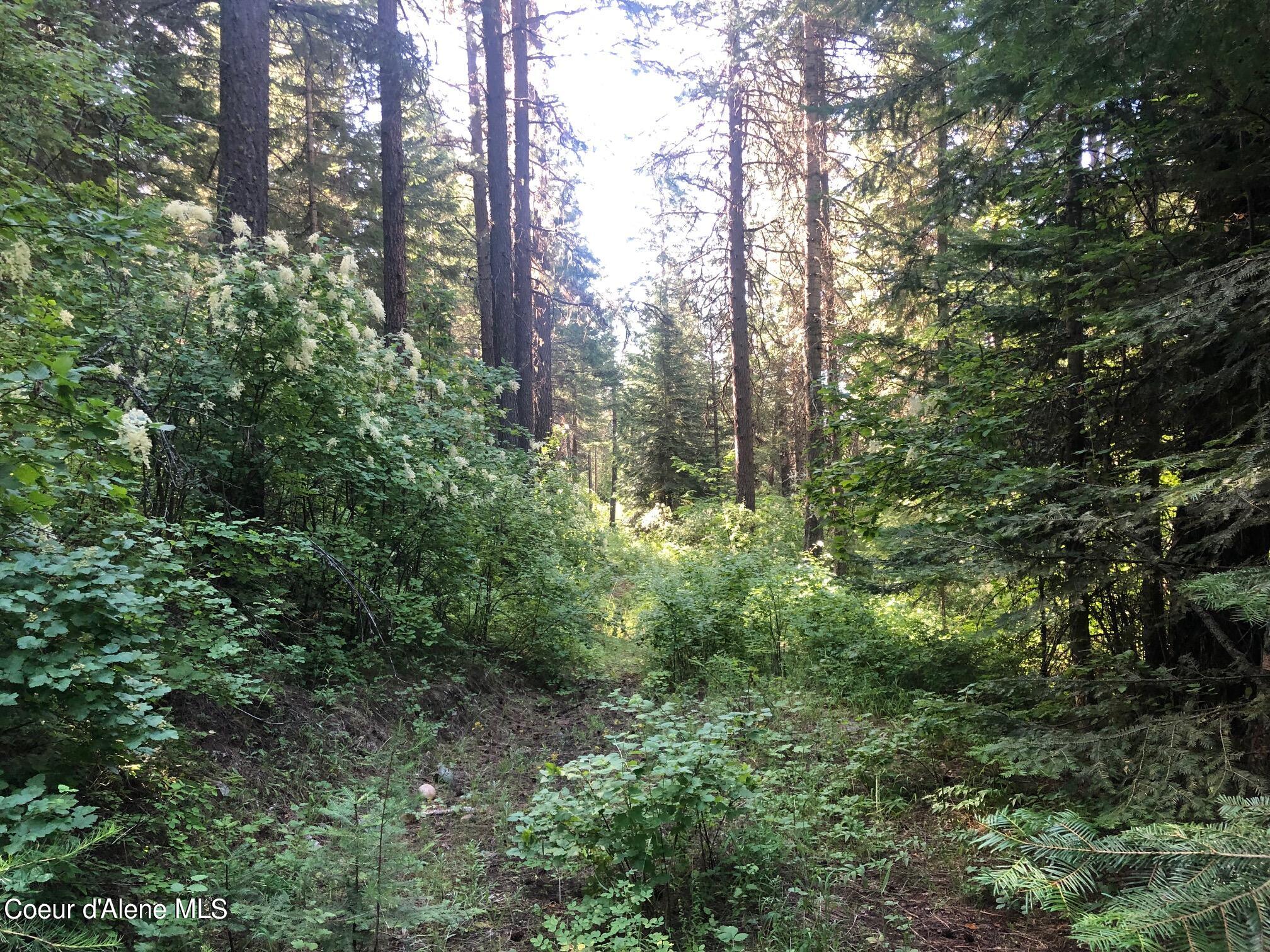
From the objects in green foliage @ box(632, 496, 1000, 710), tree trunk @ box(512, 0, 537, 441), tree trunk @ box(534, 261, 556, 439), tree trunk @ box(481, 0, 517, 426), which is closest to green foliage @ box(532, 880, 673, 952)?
green foliage @ box(632, 496, 1000, 710)

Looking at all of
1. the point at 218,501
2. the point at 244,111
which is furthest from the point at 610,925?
the point at 244,111

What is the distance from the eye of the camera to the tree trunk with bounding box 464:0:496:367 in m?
14.5

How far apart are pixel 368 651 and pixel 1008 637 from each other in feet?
18.4

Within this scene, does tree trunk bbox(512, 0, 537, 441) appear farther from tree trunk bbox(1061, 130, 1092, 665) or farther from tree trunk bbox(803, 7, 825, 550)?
tree trunk bbox(1061, 130, 1092, 665)

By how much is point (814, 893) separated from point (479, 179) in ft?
52.2

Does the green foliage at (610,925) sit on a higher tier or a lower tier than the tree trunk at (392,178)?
lower

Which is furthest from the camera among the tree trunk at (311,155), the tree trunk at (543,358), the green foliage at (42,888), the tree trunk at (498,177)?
the tree trunk at (543,358)

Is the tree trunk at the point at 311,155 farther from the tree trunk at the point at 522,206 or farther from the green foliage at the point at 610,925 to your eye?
the green foliage at the point at 610,925

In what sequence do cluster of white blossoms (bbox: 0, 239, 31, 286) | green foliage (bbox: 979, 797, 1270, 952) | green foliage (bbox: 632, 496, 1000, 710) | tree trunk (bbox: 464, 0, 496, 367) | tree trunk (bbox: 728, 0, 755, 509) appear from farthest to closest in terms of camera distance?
tree trunk (bbox: 464, 0, 496, 367) → tree trunk (bbox: 728, 0, 755, 509) → green foliage (bbox: 632, 496, 1000, 710) → cluster of white blossoms (bbox: 0, 239, 31, 286) → green foliage (bbox: 979, 797, 1270, 952)

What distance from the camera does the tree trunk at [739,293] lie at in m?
13.1

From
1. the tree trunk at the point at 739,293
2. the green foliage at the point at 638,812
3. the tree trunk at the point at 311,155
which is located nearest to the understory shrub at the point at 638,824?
the green foliage at the point at 638,812

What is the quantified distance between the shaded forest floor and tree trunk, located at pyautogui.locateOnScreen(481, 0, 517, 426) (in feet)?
26.0

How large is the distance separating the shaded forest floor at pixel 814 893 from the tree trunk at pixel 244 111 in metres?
5.76

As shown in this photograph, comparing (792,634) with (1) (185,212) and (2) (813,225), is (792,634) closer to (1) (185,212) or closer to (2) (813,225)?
(1) (185,212)
